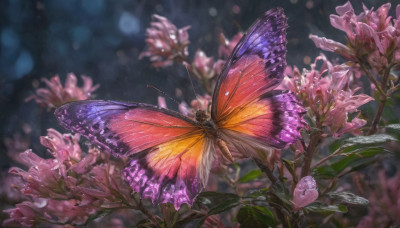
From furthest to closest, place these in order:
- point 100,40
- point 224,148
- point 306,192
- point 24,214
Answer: point 100,40
point 24,214
point 224,148
point 306,192

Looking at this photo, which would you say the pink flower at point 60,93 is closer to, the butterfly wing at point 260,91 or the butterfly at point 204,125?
the butterfly at point 204,125

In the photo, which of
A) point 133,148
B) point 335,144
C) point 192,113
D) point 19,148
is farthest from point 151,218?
point 19,148

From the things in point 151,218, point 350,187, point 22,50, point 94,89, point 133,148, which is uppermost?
point 22,50

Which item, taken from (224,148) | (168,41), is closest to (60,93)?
(168,41)

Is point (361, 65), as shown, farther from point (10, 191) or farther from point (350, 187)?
point (10, 191)

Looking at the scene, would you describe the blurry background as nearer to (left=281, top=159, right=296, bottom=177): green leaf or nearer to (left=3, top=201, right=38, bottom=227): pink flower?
(left=3, top=201, right=38, bottom=227): pink flower

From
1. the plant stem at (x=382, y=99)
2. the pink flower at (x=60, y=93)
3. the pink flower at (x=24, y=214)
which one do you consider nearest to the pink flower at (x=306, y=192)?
the plant stem at (x=382, y=99)

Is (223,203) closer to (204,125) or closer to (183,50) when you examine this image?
(204,125)
